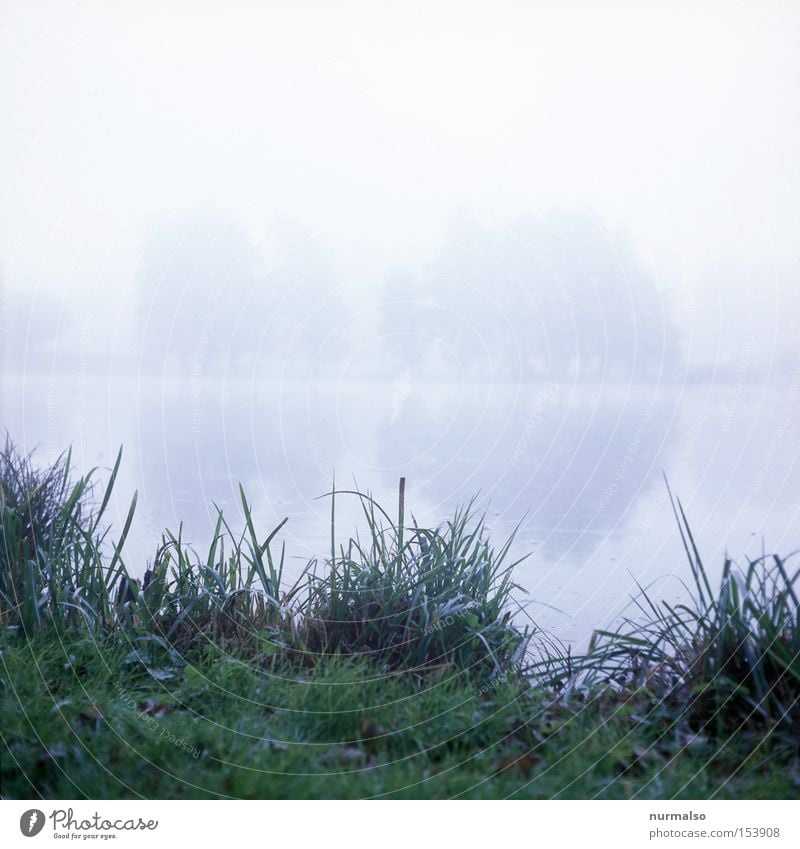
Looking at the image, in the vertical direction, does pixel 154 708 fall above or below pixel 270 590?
below

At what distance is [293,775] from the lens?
237 cm

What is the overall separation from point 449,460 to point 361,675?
1.01 meters

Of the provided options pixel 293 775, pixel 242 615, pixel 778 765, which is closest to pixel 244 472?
pixel 242 615

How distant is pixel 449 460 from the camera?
343cm

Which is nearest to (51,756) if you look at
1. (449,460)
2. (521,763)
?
(521,763)

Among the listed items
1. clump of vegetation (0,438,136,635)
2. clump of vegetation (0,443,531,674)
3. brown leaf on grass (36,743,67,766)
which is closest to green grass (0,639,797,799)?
brown leaf on grass (36,743,67,766)

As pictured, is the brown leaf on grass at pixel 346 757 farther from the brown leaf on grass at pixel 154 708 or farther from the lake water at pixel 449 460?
the lake water at pixel 449 460

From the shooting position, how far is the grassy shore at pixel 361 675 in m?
2.39

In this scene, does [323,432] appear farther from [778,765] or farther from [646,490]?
[778,765]

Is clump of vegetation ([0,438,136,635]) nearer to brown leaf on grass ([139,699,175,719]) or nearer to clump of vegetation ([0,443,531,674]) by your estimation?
clump of vegetation ([0,443,531,674])

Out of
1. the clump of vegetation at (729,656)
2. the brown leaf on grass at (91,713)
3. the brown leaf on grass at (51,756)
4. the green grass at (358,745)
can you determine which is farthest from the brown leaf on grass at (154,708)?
the clump of vegetation at (729,656)

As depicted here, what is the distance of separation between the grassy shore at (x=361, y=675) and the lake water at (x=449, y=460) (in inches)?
4.7

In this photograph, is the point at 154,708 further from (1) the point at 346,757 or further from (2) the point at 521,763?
(2) the point at 521,763
